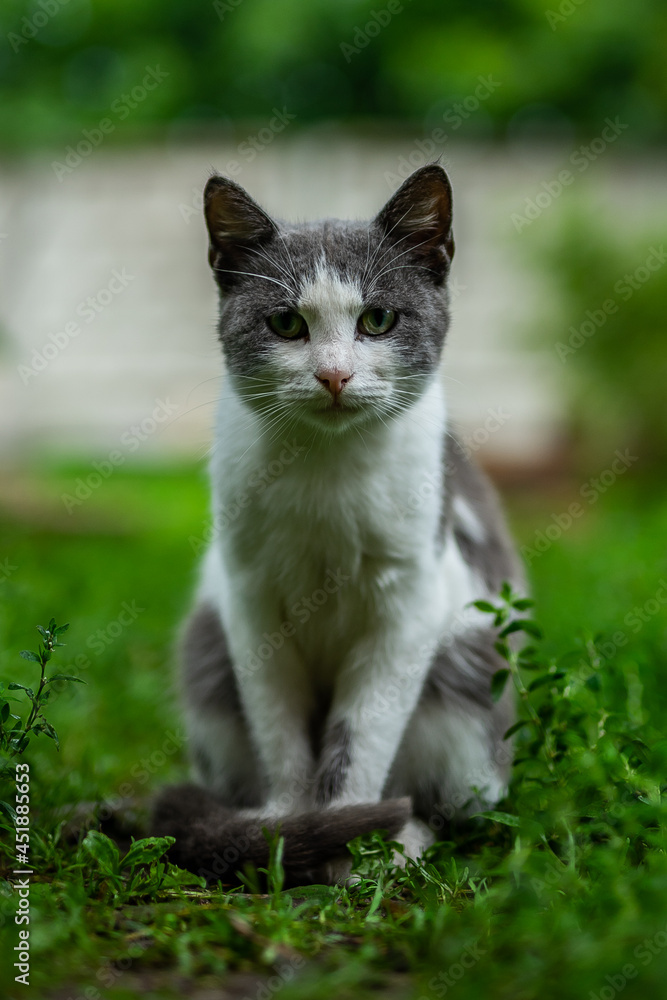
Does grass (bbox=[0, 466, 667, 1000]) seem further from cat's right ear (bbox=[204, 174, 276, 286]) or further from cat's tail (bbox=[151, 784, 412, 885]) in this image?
cat's right ear (bbox=[204, 174, 276, 286])

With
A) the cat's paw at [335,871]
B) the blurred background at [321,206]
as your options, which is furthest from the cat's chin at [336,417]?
the blurred background at [321,206]

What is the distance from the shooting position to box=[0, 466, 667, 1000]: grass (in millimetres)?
1454

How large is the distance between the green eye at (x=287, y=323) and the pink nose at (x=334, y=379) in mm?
209

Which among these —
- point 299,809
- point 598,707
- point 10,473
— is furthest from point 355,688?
point 10,473

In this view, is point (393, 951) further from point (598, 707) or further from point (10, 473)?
point (10, 473)

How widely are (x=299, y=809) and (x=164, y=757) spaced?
86 centimetres

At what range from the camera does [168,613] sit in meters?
4.79

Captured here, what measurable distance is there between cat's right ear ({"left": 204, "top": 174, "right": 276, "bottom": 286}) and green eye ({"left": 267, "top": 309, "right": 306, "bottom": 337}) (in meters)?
0.26

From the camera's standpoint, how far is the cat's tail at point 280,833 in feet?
6.81

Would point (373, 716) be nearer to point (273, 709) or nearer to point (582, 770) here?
point (273, 709)

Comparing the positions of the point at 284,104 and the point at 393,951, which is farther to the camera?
the point at 284,104

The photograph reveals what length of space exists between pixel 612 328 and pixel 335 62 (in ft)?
23.6

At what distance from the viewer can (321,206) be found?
38.1 feet

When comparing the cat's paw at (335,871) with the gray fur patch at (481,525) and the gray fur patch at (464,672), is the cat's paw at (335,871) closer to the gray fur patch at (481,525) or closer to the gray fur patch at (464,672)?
the gray fur patch at (464,672)
